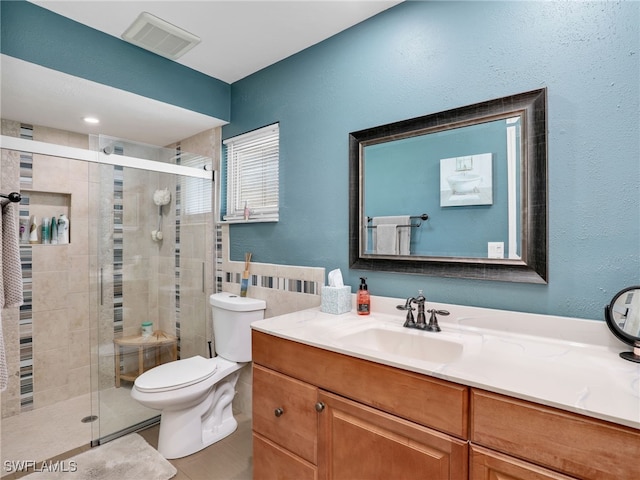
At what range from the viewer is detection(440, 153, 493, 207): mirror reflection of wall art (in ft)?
4.65

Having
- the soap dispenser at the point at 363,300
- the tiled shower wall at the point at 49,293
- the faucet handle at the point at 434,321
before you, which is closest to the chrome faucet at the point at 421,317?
the faucet handle at the point at 434,321

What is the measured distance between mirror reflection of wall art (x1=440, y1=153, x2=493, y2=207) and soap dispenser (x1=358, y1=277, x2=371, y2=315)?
0.54 m

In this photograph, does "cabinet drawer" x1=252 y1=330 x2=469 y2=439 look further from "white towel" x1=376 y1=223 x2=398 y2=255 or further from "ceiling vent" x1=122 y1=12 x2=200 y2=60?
"ceiling vent" x1=122 y1=12 x2=200 y2=60

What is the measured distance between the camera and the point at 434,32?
1557 millimetres

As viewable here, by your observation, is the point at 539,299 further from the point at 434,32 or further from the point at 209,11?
the point at 209,11

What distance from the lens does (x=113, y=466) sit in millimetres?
1854

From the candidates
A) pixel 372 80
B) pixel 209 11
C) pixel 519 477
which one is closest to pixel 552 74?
pixel 372 80

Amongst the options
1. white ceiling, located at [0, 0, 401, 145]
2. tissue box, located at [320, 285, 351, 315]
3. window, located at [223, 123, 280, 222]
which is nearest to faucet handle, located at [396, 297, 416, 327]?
tissue box, located at [320, 285, 351, 315]

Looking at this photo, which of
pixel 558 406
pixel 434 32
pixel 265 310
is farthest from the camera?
pixel 265 310

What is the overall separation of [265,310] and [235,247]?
1.83ft

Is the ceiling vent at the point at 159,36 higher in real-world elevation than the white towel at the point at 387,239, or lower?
higher

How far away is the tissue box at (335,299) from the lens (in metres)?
1.70

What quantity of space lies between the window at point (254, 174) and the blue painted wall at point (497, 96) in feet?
0.45

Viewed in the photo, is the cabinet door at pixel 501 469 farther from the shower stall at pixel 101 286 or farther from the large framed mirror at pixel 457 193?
the shower stall at pixel 101 286
